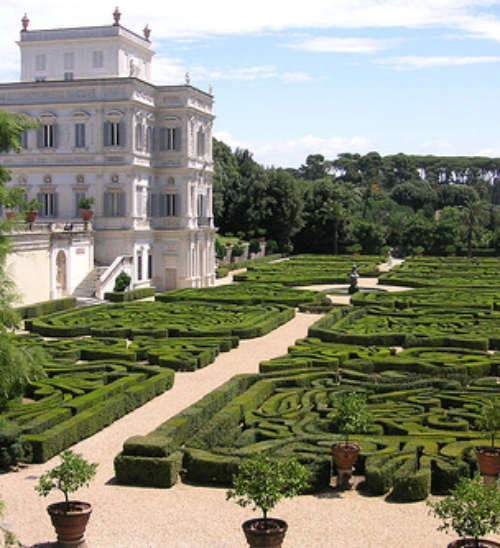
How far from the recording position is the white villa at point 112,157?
4491cm

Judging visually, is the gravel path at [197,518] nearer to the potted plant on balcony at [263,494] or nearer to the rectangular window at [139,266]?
the potted plant on balcony at [263,494]

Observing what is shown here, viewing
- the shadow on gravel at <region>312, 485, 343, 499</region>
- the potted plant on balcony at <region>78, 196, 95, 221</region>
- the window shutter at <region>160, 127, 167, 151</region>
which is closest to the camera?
the shadow on gravel at <region>312, 485, 343, 499</region>

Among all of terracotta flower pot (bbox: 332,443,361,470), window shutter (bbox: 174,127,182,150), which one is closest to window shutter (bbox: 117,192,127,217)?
window shutter (bbox: 174,127,182,150)

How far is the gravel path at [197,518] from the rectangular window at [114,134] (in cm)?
3145

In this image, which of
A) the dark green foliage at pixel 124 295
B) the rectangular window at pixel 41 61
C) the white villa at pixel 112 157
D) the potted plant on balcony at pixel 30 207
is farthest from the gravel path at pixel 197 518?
the rectangular window at pixel 41 61

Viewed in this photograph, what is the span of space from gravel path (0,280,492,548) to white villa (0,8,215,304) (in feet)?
92.5

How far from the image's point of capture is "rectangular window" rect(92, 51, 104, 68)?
48.1 meters

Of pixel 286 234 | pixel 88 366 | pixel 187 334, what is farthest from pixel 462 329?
pixel 286 234

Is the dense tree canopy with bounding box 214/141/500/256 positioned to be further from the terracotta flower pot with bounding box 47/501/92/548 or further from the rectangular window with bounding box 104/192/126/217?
the terracotta flower pot with bounding box 47/501/92/548

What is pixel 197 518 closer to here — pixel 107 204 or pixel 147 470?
pixel 147 470

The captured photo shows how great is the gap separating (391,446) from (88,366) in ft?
32.4

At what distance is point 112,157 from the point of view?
148 feet

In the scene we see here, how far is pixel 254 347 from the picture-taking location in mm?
27625

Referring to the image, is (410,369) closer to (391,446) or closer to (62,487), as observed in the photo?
(391,446)
